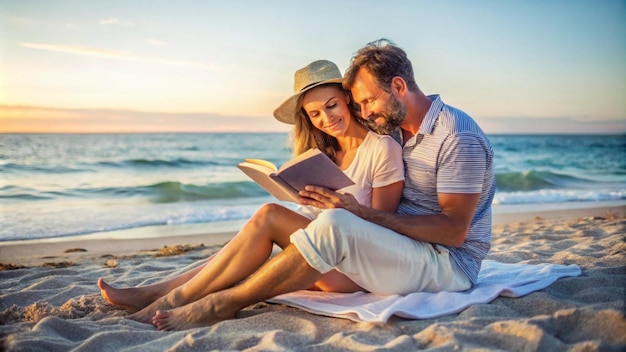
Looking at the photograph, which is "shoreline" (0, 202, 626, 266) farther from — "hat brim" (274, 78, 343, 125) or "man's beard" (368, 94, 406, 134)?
"man's beard" (368, 94, 406, 134)

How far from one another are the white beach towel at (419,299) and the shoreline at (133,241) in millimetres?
3055

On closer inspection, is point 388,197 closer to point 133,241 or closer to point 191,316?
point 191,316

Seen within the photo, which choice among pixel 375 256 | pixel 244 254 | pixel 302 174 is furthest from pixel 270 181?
pixel 375 256

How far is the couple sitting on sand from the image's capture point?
295 centimetres

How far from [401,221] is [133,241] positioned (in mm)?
4261

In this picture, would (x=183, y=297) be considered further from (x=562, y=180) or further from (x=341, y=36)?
(x=562, y=180)

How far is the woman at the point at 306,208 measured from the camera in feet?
10.5

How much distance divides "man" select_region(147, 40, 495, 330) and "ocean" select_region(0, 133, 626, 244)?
1.00 meters

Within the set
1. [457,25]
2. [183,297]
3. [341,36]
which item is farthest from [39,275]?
[457,25]

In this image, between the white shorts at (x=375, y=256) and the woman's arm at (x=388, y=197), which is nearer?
Result: the white shorts at (x=375, y=256)

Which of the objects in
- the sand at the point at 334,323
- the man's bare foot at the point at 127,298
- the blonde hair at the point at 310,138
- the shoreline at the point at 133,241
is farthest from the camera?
the shoreline at the point at 133,241

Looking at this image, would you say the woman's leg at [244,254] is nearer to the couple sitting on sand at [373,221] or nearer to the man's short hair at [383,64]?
the couple sitting on sand at [373,221]

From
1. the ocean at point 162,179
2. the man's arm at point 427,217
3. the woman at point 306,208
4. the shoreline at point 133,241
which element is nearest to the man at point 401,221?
the man's arm at point 427,217

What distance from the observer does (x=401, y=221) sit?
3.08m
